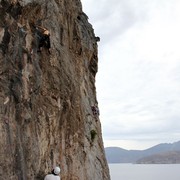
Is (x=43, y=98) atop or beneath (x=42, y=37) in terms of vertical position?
beneath

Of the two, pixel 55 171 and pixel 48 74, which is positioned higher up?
pixel 48 74

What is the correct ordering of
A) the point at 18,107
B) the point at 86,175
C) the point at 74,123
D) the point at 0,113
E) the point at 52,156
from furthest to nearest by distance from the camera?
the point at 86,175 < the point at 74,123 < the point at 52,156 < the point at 18,107 < the point at 0,113

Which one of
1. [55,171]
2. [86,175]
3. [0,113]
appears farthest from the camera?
[86,175]

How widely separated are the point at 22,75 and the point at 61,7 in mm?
10656

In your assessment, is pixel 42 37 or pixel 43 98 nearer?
pixel 42 37

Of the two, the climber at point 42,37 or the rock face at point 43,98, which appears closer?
the rock face at point 43,98

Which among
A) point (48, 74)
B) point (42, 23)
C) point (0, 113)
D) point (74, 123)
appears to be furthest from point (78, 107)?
point (0, 113)

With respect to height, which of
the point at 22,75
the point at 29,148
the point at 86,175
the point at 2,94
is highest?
the point at 22,75

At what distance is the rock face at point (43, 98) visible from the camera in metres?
15.2

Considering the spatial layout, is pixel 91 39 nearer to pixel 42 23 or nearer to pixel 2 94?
pixel 42 23

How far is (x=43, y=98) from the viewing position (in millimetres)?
19406

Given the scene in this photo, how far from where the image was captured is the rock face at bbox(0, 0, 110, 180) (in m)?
15.2

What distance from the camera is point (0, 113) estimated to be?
47.3 feet

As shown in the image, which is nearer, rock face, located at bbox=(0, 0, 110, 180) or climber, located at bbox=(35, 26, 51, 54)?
rock face, located at bbox=(0, 0, 110, 180)
